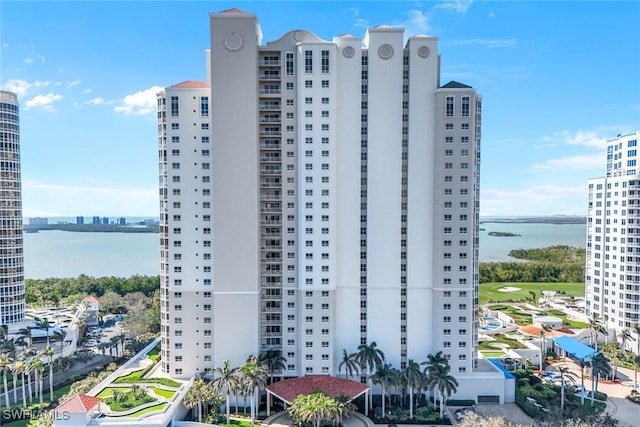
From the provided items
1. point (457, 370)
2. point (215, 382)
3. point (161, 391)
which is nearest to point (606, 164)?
point (457, 370)

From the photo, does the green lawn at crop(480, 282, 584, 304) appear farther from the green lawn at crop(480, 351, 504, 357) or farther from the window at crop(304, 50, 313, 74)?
the window at crop(304, 50, 313, 74)

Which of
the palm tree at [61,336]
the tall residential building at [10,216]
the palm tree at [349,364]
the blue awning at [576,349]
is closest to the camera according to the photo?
the palm tree at [349,364]

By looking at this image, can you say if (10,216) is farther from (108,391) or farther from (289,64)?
(289,64)

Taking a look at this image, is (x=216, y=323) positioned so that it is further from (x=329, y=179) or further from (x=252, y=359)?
(x=329, y=179)

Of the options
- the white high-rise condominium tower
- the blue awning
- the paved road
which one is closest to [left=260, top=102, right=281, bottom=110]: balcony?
the white high-rise condominium tower

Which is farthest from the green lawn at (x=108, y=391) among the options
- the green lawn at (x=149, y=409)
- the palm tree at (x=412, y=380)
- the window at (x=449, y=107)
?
the window at (x=449, y=107)

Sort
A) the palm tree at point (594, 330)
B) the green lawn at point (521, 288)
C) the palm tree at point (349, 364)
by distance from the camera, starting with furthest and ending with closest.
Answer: the green lawn at point (521, 288) < the palm tree at point (594, 330) < the palm tree at point (349, 364)

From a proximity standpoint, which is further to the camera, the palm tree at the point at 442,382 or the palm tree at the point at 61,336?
the palm tree at the point at 61,336

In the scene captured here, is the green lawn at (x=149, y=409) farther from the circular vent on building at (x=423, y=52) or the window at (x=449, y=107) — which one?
the circular vent on building at (x=423, y=52)
